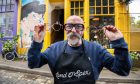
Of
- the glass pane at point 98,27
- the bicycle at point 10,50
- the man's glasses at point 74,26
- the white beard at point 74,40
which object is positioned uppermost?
the glass pane at point 98,27

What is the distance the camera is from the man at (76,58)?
3.28m

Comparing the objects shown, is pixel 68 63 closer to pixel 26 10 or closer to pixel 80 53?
pixel 80 53

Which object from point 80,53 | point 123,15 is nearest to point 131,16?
point 123,15

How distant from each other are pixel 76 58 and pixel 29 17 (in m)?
11.4

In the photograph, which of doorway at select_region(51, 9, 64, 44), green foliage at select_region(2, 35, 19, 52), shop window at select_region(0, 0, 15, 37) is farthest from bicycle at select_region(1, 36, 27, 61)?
doorway at select_region(51, 9, 64, 44)

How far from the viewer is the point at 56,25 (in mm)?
14898

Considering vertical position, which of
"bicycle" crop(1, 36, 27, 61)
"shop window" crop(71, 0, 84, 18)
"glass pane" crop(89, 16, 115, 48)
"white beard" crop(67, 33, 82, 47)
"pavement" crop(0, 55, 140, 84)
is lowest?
"pavement" crop(0, 55, 140, 84)

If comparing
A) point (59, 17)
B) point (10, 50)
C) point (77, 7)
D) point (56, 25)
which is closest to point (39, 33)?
point (77, 7)

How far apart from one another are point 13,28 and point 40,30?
480 inches

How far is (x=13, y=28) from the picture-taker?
15.3 meters

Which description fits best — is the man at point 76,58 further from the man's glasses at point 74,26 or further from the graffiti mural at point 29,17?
the graffiti mural at point 29,17

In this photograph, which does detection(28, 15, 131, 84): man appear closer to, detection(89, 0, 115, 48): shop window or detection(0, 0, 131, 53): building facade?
detection(0, 0, 131, 53): building facade

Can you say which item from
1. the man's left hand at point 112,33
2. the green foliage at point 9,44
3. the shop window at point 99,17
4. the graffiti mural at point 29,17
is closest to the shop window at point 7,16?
the graffiti mural at point 29,17

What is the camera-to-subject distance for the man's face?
11.3 ft
